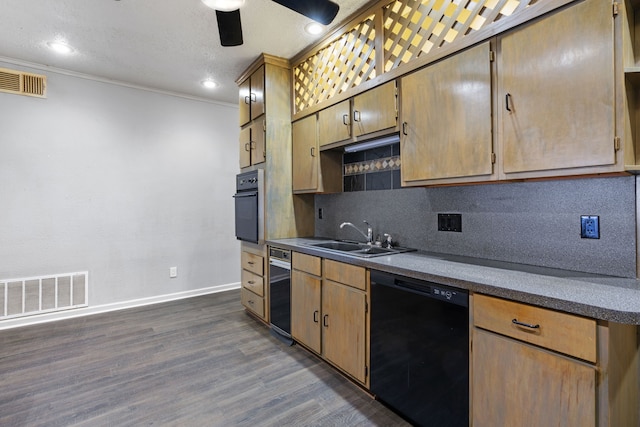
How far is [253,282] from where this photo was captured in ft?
10.6

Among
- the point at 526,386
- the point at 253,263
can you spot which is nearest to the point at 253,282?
the point at 253,263

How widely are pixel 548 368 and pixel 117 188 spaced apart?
4.24m

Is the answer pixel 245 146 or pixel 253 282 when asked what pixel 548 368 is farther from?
pixel 245 146

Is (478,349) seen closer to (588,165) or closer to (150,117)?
(588,165)

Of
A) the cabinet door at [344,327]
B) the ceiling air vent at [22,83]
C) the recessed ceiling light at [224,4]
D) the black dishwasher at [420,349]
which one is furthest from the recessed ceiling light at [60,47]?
the black dishwasher at [420,349]

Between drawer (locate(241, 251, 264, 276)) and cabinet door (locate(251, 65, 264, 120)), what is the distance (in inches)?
57.0

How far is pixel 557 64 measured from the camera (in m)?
1.34

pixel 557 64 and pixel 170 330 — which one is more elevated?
pixel 557 64

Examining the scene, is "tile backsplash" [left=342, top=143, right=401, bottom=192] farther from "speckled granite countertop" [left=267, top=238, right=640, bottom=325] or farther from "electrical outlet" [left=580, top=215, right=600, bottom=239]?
"electrical outlet" [left=580, top=215, right=600, bottom=239]

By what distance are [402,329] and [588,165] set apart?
1138 mm

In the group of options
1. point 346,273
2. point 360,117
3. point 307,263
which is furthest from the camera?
point 307,263

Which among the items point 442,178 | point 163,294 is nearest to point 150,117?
point 163,294

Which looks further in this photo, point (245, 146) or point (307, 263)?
point (245, 146)

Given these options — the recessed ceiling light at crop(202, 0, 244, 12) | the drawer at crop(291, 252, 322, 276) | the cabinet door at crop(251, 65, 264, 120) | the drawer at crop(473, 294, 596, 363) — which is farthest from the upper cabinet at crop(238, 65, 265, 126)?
the drawer at crop(473, 294, 596, 363)
